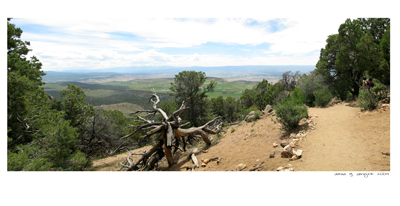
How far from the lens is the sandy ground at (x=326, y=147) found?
4.57 m

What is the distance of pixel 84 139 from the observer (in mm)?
12547

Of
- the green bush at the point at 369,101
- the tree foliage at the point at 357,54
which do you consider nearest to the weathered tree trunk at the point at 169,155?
the green bush at the point at 369,101

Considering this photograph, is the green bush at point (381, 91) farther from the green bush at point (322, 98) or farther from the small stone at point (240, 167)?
the small stone at point (240, 167)

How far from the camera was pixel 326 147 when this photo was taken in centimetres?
547

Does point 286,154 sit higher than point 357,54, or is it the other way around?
point 357,54

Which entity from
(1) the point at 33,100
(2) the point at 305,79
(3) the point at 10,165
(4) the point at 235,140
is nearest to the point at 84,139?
(1) the point at 33,100

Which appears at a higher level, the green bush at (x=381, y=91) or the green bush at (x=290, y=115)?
the green bush at (x=381, y=91)

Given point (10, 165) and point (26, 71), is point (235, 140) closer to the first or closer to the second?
point (10, 165)

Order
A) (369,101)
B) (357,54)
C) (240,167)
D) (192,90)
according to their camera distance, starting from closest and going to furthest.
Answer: (240,167) → (369,101) → (357,54) → (192,90)

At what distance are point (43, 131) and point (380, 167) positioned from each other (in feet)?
38.6

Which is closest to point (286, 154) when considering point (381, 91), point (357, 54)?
point (381, 91)

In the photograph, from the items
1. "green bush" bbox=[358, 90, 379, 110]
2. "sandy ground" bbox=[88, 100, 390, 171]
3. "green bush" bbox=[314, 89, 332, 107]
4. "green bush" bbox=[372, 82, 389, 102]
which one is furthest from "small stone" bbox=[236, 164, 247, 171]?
"green bush" bbox=[314, 89, 332, 107]

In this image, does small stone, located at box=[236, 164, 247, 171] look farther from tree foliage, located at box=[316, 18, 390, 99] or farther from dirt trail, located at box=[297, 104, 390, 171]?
tree foliage, located at box=[316, 18, 390, 99]

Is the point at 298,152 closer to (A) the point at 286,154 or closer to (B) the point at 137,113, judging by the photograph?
(A) the point at 286,154
